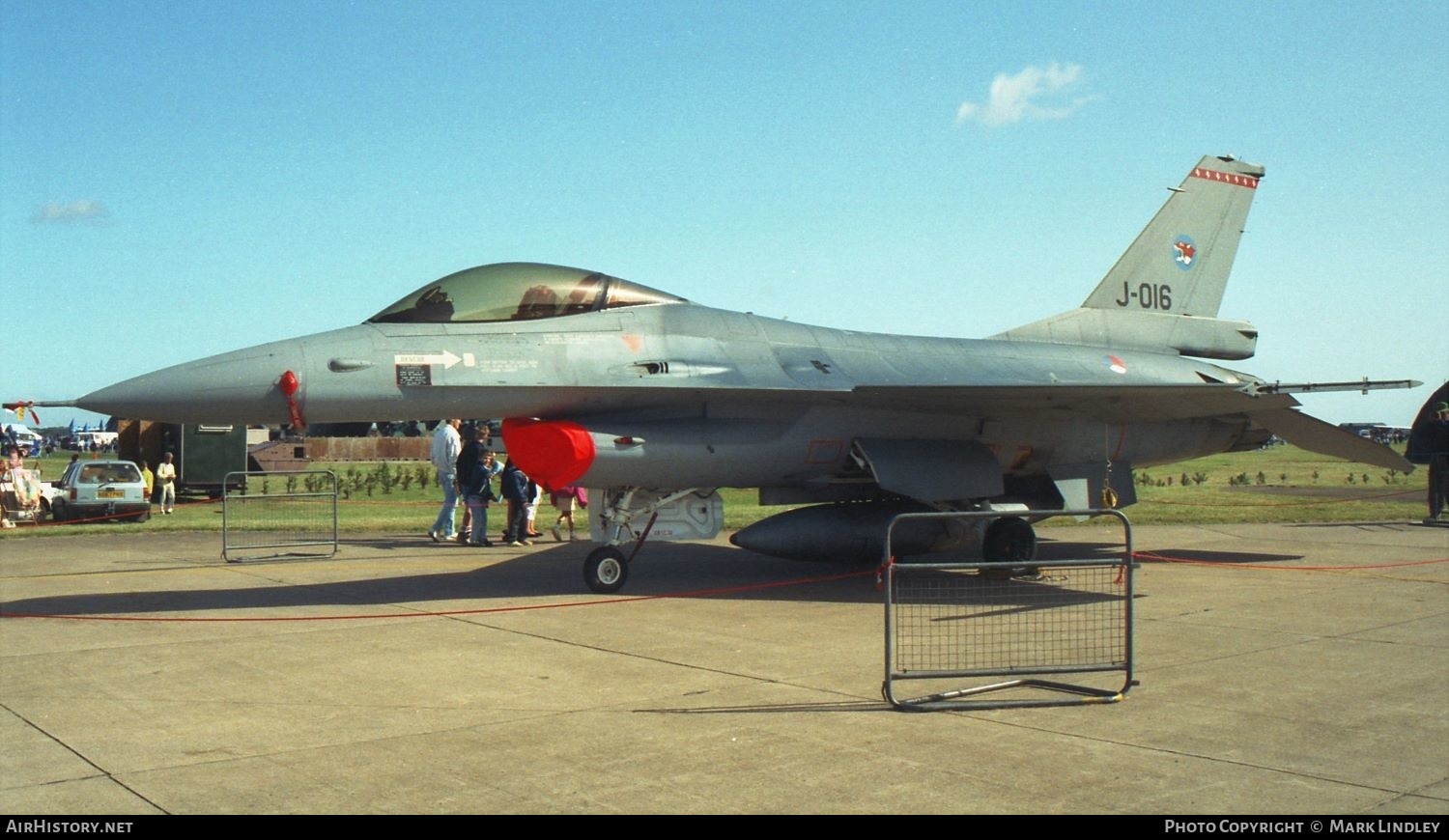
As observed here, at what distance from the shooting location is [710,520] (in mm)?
11797

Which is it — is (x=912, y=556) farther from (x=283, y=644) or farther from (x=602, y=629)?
(x=283, y=644)

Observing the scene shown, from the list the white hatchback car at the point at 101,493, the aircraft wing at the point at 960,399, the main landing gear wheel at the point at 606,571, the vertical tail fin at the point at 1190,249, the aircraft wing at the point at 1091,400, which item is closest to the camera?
the aircraft wing at the point at 960,399

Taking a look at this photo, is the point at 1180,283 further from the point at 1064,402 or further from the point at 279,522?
the point at 279,522

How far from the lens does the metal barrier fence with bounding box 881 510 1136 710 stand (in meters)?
6.58

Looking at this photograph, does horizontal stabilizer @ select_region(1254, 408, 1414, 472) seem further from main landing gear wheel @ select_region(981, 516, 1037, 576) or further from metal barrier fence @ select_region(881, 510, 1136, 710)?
main landing gear wheel @ select_region(981, 516, 1037, 576)

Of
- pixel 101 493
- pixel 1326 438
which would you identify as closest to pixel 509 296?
pixel 1326 438

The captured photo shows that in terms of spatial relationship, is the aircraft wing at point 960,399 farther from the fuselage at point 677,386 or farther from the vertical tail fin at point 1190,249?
the vertical tail fin at point 1190,249

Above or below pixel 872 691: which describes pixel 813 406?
above

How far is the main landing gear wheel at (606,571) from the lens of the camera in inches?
440

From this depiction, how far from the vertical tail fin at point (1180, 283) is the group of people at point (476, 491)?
273 inches

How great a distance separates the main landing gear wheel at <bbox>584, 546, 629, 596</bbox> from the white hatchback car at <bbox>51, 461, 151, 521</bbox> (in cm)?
1392

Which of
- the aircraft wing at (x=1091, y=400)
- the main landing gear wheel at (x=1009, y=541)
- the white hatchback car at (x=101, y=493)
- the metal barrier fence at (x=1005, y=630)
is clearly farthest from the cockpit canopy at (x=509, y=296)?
the white hatchback car at (x=101, y=493)

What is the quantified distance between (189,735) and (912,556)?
8.61 meters

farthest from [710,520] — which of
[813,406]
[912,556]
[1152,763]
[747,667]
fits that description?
[1152,763]
